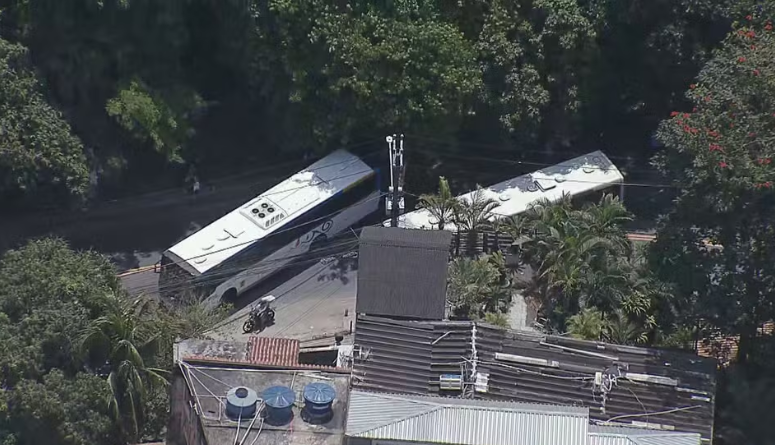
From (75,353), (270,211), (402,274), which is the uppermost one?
(270,211)

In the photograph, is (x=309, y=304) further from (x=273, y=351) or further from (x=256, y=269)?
(x=273, y=351)

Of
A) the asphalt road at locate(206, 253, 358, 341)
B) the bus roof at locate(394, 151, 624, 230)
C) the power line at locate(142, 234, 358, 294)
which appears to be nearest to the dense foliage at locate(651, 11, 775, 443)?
the bus roof at locate(394, 151, 624, 230)

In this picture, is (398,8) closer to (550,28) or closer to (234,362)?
(550,28)

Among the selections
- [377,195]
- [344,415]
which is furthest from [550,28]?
[344,415]

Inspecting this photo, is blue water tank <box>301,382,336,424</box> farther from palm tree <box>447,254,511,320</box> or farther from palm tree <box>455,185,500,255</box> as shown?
palm tree <box>455,185,500,255</box>

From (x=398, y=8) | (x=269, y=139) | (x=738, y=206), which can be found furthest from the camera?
(x=269, y=139)

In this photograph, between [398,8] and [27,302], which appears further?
[398,8]

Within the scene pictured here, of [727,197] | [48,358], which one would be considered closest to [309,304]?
[48,358]
